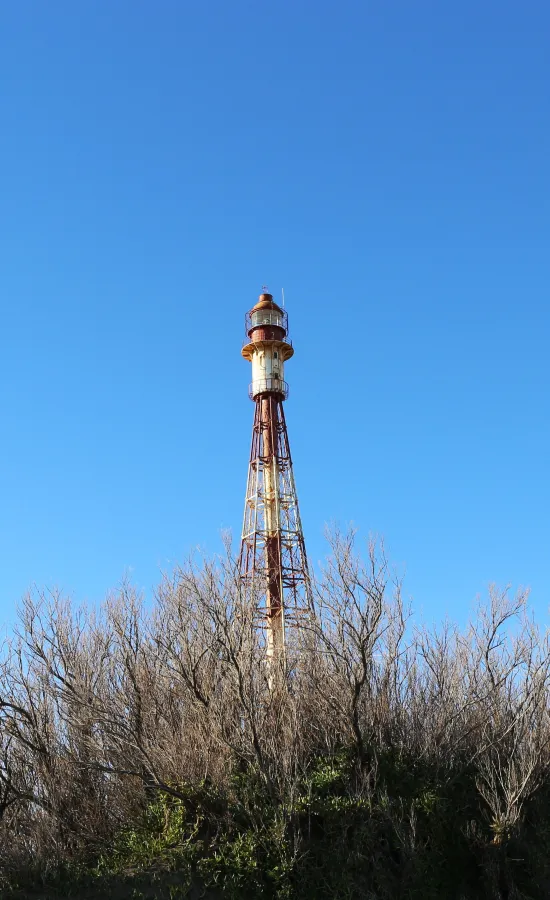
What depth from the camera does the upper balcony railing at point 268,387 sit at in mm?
27016

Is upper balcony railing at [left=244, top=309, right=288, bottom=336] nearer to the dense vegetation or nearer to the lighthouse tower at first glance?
the lighthouse tower

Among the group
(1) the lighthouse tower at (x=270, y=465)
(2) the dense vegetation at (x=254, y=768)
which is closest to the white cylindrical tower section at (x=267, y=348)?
(1) the lighthouse tower at (x=270, y=465)

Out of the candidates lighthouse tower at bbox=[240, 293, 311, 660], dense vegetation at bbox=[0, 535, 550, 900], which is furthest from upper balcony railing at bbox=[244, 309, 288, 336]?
dense vegetation at bbox=[0, 535, 550, 900]

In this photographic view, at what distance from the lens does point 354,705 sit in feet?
44.7

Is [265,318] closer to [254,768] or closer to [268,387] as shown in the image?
[268,387]

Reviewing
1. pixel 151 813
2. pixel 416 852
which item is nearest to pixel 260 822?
pixel 151 813

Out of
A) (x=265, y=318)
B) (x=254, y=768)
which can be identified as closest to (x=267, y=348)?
(x=265, y=318)

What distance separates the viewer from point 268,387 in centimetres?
2702

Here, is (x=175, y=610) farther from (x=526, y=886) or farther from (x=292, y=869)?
(x=526, y=886)

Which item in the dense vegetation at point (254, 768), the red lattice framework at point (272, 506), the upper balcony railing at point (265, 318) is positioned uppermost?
the upper balcony railing at point (265, 318)

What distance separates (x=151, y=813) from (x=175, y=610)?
4086mm

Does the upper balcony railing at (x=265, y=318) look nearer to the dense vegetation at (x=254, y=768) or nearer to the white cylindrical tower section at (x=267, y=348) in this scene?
the white cylindrical tower section at (x=267, y=348)

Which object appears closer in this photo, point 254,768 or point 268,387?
point 254,768

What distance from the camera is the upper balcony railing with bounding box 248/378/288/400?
27016 millimetres
